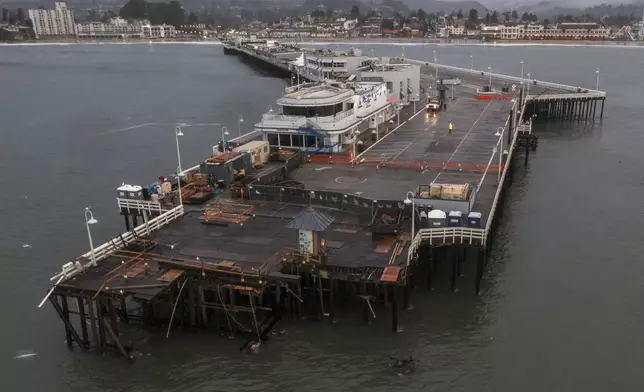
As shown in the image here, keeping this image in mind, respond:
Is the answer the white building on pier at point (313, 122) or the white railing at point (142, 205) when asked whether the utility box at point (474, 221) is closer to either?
the white railing at point (142, 205)

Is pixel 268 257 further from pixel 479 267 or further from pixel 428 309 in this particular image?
pixel 479 267

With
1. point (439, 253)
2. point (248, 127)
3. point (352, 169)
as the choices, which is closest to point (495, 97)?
point (248, 127)

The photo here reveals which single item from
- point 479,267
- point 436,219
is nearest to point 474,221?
point 436,219

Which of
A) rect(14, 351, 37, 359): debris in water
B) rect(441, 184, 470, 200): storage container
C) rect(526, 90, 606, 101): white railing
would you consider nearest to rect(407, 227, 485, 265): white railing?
rect(441, 184, 470, 200): storage container

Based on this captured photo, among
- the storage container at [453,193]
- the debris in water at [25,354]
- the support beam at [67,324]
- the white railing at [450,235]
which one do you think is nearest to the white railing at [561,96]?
the storage container at [453,193]

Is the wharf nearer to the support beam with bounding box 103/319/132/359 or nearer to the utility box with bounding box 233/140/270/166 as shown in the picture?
the support beam with bounding box 103/319/132/359
